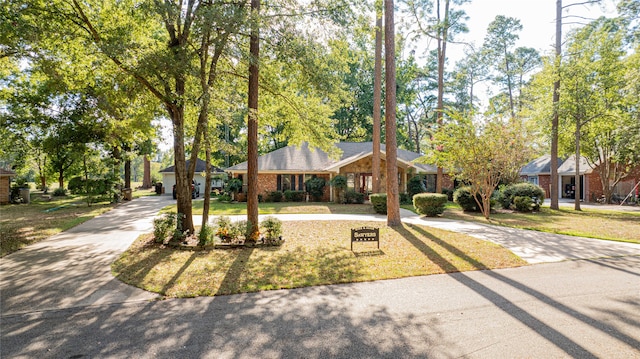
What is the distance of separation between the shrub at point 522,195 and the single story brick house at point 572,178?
12.0 metres

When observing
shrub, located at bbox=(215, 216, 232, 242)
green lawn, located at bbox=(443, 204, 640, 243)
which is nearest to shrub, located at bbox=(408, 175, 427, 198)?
green lawn, located at bbox=(443, 204, 640, 243)

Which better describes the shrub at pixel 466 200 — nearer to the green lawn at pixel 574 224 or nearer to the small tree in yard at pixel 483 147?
the green lawn at pixel 574 224

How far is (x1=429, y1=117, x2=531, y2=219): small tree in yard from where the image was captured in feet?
42.6

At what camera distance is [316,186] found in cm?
2239

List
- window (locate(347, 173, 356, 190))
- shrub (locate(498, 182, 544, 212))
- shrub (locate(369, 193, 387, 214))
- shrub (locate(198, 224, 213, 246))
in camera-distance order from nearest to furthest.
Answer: shrub (locate(198, 224, 213, 246))
shrub (locate(369, 193, 387, 214))
shrub (locate(498, 182, 544, 212))
window (locate(347, 173, 356, 190))

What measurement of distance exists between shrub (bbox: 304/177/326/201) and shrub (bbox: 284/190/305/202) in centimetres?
77

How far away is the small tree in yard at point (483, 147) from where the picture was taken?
512 inches

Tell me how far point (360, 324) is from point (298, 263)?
3236mm

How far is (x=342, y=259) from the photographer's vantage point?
Answer: 299 inches

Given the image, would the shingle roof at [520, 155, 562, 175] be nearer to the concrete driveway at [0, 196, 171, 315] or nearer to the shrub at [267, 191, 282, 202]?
the shrub at [267, 191, 282, 202]

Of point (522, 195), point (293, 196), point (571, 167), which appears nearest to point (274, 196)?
point (293, 196)

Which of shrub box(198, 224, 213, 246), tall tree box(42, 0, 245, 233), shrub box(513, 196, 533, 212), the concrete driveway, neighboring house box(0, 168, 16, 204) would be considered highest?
tall tree box(42, 0, 245, 233)

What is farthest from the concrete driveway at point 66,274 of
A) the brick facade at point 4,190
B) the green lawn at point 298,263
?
the brick facade at point 4,190

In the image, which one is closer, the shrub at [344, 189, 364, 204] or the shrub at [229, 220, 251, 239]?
the shrub at [229, 220, 251, 239]
